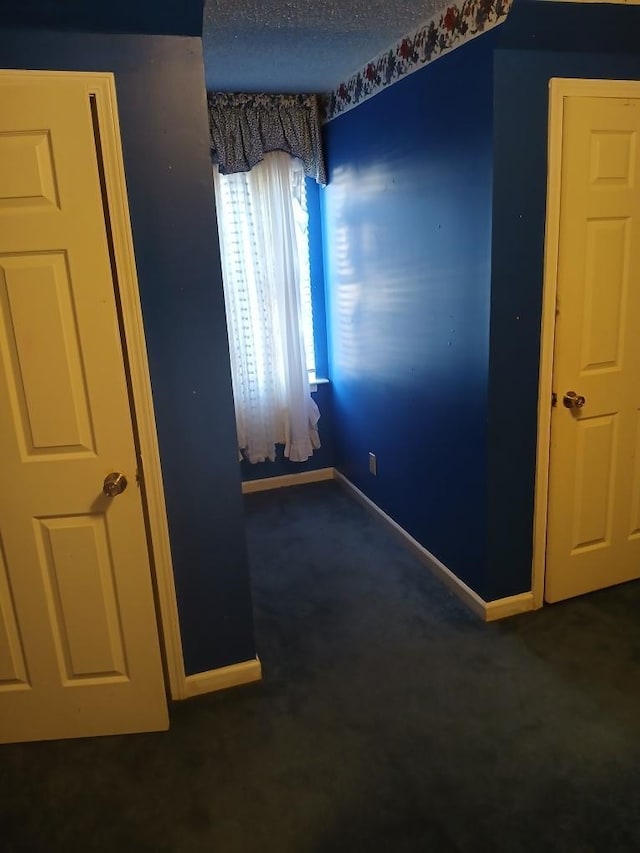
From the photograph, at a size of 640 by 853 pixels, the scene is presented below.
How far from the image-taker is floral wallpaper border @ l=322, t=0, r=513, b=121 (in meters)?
2.08

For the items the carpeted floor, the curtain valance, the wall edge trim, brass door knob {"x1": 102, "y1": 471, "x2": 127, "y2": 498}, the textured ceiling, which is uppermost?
the textured ceiling

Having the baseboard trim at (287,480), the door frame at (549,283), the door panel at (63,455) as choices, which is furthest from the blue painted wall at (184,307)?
the baseboard trim at (287,480)

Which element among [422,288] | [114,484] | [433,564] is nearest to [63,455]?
[114,484]

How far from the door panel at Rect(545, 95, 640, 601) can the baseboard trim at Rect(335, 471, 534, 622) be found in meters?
0.14

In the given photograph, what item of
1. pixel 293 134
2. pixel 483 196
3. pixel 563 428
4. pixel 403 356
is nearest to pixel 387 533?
pixel 403 356

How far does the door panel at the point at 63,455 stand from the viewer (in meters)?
1.65

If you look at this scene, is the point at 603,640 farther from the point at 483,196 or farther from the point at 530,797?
the point at 483,196

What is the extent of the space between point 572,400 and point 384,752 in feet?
4.71

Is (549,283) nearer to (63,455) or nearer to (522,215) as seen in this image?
(522,215)

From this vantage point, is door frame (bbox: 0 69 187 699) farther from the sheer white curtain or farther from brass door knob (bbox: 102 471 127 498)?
the sheer white curtain

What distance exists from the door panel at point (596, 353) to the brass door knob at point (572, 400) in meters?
0.02

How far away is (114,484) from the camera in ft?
6.02

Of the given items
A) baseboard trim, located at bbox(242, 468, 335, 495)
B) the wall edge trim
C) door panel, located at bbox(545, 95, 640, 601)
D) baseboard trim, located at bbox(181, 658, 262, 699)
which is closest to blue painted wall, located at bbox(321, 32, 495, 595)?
the wall edge trim

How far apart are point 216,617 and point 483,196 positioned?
174 cm
